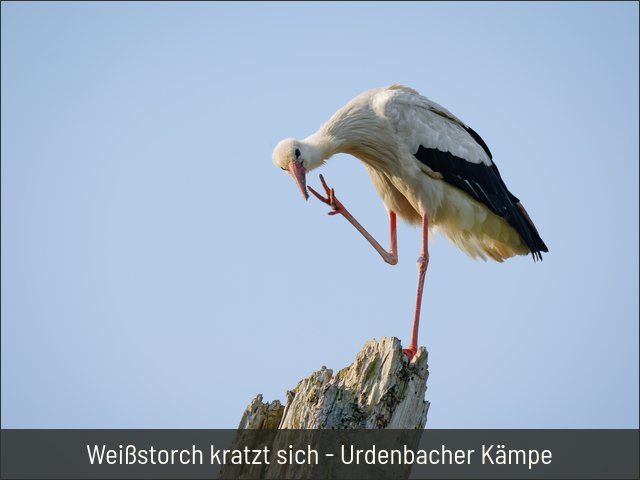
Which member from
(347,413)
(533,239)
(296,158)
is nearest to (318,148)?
(296,158)

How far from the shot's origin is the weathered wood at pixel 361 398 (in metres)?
5.84

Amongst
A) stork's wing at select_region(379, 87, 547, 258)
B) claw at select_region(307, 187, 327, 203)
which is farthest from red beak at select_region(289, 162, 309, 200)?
stork's wing at select_region(379, 87, 547, 258)

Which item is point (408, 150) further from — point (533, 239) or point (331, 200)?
point (533, 239)

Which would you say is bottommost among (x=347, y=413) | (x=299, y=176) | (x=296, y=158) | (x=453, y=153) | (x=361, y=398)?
(x=347, y=413)

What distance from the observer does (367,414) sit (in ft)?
19.3

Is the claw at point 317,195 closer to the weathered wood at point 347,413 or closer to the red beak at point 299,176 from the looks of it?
the red beak at point 299,176

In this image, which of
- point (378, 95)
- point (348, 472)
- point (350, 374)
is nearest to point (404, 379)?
point (350, 374)

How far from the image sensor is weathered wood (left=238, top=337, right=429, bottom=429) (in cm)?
584

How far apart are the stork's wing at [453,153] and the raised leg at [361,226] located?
100cm

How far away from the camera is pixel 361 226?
970 centimetres

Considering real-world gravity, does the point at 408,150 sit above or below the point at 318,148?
above

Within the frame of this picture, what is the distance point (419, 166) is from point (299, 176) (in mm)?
1396

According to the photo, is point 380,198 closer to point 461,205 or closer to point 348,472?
point 461,205

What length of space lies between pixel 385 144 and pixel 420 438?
13.3 ft
